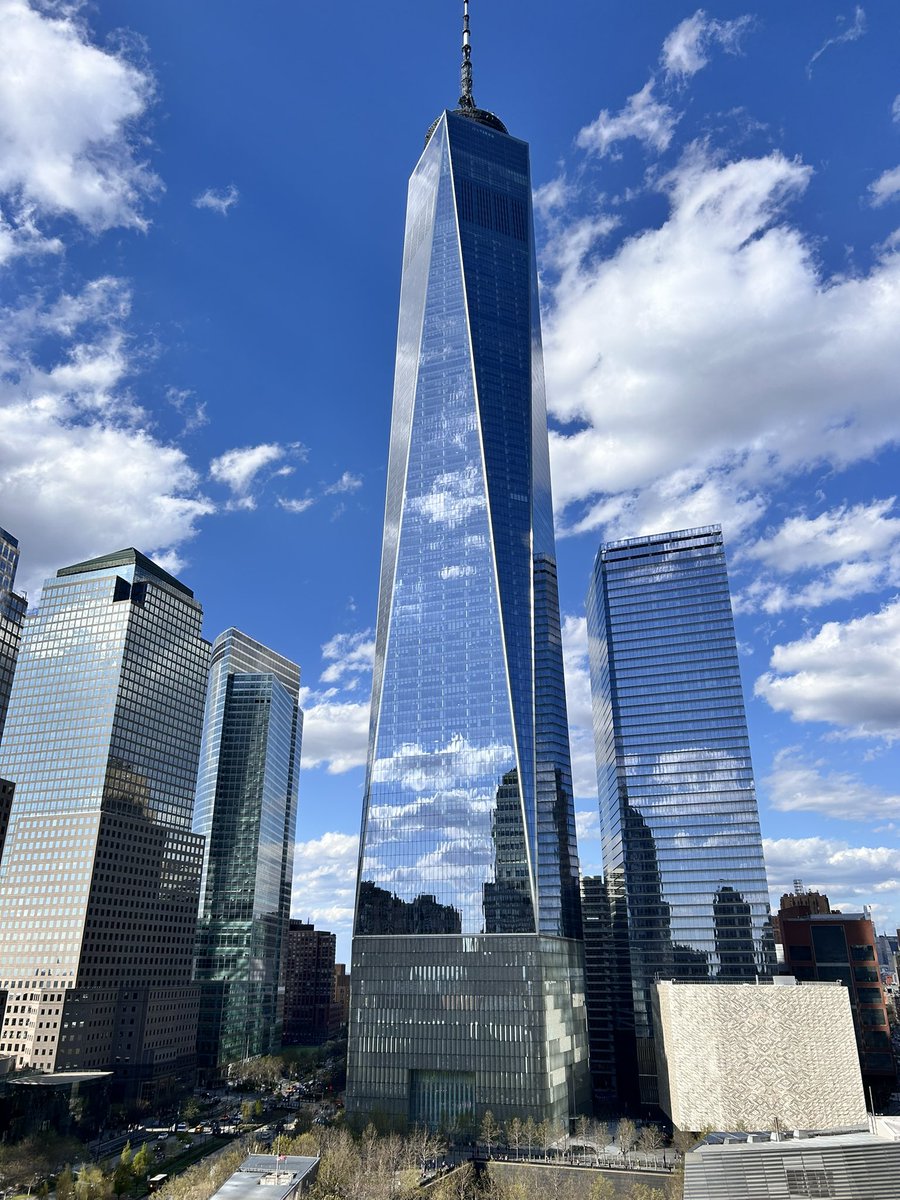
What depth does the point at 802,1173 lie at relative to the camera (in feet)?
162

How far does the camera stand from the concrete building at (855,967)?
152 meters

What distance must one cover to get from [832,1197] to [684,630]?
15752 centimetres

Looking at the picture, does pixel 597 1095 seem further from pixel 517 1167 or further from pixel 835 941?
pixel 517 1167

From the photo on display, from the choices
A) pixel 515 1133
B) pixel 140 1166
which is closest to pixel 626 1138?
pixel 515 1133

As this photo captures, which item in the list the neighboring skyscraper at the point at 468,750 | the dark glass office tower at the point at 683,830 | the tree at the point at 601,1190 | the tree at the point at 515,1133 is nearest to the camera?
the tree at the point at 601,1190

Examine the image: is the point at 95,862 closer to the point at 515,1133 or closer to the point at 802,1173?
the point at 515,1133

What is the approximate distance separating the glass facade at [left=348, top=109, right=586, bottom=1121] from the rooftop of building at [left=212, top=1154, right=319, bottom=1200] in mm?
62242

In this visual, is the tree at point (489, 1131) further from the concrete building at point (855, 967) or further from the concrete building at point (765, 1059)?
the concrete building at point (855, 967)

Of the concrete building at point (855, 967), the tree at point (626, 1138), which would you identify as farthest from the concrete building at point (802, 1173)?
the concrete building at point (855, 967)

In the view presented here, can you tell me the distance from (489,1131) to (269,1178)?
186ft

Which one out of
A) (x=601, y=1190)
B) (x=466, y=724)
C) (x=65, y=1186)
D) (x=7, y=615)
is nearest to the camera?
(x=601, y=1190)

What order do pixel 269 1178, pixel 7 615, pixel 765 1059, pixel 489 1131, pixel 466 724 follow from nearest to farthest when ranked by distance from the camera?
pixel 269 1178 < pixel 765 1059 < pixel 489 1131 < pixel 466 724 < pixel 7 615

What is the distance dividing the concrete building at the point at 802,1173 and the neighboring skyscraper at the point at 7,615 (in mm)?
170051

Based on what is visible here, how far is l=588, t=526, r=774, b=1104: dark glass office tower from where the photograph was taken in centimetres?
17275
